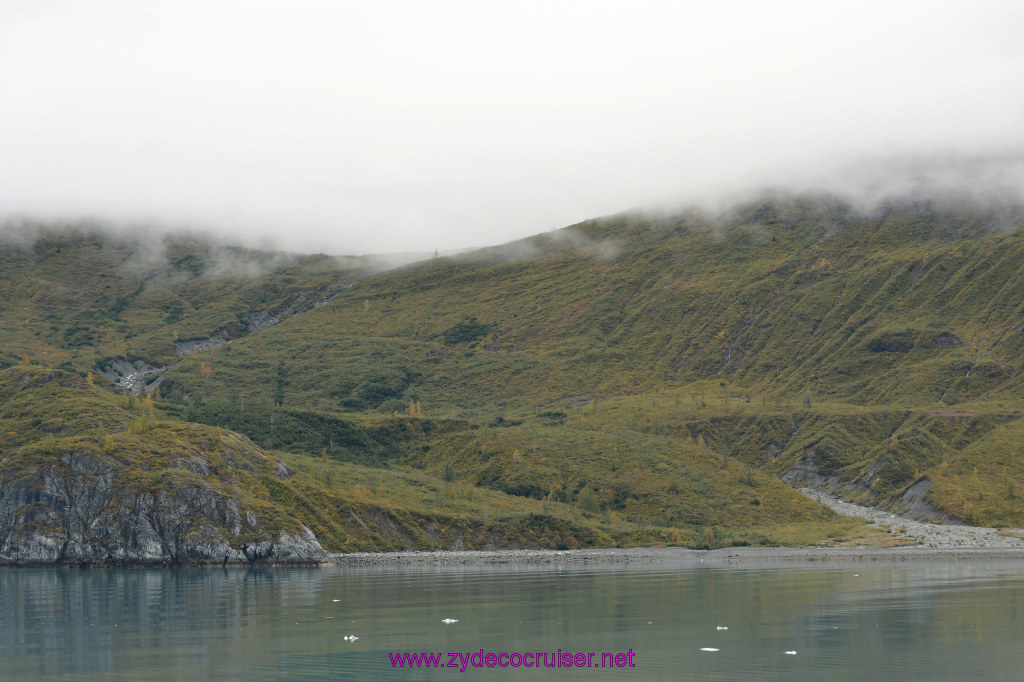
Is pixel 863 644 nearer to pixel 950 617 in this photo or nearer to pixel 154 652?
pixel 950 617

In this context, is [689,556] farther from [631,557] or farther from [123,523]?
[123,523]

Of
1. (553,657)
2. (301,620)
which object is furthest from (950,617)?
(301,620)

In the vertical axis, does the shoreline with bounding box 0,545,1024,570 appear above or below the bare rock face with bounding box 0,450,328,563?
below

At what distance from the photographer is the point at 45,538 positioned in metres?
176

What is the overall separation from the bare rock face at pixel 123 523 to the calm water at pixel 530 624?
2948 centimetres

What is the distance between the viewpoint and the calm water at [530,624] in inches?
2603

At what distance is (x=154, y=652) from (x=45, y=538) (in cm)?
11227

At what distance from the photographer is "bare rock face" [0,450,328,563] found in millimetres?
175125

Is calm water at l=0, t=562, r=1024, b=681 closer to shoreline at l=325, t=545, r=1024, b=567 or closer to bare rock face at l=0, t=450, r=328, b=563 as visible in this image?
bare rock face at l=0, t=450, r=328, b=563

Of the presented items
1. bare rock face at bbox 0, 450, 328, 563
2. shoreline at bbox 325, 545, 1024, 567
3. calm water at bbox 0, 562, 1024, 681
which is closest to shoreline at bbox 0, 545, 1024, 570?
shoreline at bbox 325, 545, 1024, 567

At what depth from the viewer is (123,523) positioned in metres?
176

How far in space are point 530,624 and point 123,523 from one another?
357 feet

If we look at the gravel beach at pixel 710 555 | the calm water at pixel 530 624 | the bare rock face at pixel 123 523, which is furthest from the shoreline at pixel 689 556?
the calm water at pixel 530 624

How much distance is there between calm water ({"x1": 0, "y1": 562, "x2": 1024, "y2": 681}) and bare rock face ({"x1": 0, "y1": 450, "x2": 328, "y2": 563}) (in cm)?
2948
